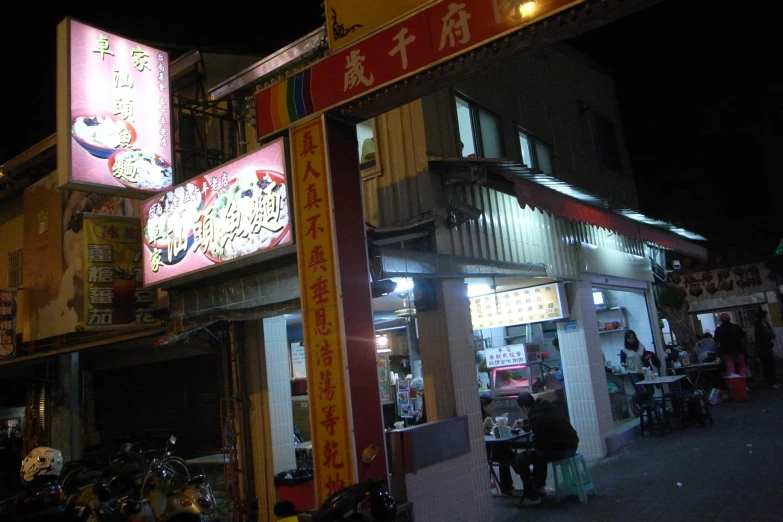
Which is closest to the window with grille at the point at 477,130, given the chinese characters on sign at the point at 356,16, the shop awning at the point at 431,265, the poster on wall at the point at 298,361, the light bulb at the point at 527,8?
the shop awning at the point at 431,265

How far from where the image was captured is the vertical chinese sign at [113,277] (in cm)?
920

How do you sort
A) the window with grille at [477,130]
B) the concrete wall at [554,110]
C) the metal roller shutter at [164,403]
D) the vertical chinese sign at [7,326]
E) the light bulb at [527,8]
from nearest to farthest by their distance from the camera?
the light bulb at [527,8], the concrete wall at [554,110], the window with grille at [477,130], the metal roller shutter at [164,403], the vertical chinese sign at [7,326]

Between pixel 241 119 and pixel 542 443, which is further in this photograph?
pixel 241 119

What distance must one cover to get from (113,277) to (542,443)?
7.39 m

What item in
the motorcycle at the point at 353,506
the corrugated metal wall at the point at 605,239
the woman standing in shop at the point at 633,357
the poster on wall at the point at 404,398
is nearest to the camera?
the motorcycle at the point at 353,506

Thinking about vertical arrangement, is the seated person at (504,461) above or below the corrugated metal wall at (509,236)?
below

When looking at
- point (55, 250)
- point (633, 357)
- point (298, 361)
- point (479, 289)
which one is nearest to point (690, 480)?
point (479, 289)

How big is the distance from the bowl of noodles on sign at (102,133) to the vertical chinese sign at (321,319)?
11.2ft

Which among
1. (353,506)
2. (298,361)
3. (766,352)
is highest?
(298,361)

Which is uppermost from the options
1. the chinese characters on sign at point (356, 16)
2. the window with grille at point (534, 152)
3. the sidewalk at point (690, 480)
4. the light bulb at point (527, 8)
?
the window with grille at point (534, 152)

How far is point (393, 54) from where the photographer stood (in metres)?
5.48

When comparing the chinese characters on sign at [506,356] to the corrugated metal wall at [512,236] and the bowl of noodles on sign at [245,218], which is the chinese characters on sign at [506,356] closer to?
the corrugated metal wall at [512,236]

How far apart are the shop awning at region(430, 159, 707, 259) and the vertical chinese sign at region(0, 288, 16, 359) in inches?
426

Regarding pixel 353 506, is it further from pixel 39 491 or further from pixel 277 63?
pixel 277 63
